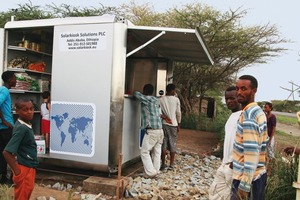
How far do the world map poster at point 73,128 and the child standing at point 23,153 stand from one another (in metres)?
2.16

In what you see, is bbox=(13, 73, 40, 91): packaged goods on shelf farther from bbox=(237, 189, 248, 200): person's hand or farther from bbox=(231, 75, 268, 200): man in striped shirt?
bbox=(237, 189, 248, 200): person's hand

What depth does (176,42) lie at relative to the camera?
643 centimetres

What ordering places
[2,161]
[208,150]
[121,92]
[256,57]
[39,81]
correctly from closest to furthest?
[2,161] → [121,92] → [39,81] → [208,150] → [256,57]

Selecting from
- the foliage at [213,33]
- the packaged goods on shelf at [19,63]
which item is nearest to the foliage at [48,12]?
the foliage at [213,33]

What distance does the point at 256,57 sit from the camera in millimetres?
15406

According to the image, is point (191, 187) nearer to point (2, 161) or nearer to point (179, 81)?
point (2, 161)

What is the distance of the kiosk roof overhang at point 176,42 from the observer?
5.49 metres

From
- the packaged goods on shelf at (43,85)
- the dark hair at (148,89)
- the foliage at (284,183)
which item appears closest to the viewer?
the foliage at (284,183)

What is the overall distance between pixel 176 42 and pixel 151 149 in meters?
2.20

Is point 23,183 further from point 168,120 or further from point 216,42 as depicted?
point 216,42

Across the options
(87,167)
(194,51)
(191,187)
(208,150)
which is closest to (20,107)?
(87,167)

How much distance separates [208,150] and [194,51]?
15.2ft

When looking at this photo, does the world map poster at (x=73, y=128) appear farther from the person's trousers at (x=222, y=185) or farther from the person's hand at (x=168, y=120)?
the person's trousers at (x=222, y=185)

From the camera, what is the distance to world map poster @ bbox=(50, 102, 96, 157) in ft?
18.3
